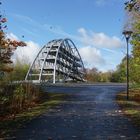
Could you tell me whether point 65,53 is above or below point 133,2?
above

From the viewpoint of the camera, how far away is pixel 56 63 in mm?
125875

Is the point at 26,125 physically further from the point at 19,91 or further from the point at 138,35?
the point at 138,35

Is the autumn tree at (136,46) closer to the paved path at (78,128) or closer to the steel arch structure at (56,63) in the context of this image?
the paved path at (78,128)

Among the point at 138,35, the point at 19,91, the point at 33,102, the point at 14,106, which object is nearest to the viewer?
the point at 14,106

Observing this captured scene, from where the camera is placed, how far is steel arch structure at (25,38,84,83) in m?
124

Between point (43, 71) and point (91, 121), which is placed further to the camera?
point (43, 71)

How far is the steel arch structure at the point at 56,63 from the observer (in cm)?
12362

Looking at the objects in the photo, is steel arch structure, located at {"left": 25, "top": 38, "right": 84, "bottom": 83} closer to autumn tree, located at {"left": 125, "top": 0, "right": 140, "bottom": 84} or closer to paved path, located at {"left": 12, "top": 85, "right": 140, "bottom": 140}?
autumn tree, located at {"left": 125, "top": 0, "right": 140, "bottom": 84}

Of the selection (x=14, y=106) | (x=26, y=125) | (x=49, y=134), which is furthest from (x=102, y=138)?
(x=14, y=106)

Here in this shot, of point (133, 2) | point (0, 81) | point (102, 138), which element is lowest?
point (102, 138)

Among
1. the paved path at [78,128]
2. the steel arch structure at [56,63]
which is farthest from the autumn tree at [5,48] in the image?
the steel arch structure at [56,63]

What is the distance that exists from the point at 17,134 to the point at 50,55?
115m

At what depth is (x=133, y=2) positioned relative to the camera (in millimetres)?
10664

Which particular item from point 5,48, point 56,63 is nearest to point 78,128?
point 5,48
